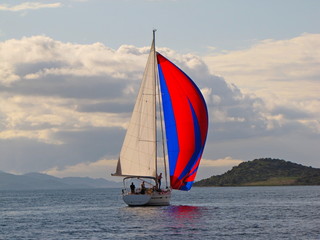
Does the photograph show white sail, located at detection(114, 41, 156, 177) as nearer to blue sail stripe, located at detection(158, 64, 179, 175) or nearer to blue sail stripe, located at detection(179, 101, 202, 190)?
blue sail stripe, located at detection(158, 64, 179, 175)

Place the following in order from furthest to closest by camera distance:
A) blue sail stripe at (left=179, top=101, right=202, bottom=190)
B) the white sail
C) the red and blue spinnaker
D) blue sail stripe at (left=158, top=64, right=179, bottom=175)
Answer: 1. blue sail stripe at (left=158, top=64, right=179, bottom=175)
2. the white sail
3. blue sail stripe at (left=179, top=101, right=202, bottom=190)
4. the red and blue spinnaker

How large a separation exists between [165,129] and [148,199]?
869 centimetres

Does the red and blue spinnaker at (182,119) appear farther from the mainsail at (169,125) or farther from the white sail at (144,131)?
the white sail at (144,131)

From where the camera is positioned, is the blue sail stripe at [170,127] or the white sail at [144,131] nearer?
the white sail at [144,131]

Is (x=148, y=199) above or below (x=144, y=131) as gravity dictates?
below

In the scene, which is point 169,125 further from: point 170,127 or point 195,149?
point 195,149

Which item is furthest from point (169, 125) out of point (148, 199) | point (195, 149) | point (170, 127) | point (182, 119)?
point (148, 199)

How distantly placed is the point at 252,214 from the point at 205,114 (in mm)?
13238

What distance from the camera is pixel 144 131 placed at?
259ft

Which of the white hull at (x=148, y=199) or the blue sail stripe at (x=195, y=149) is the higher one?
the blue sail stripe at (x=195, y=149)

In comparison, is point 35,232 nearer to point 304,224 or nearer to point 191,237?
point 191,237

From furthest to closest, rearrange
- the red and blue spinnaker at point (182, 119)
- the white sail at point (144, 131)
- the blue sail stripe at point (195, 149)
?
the white sail at point (144, 131) < the blue sail stripe at point (195, 149) < the red and blue spinnaker at point (182, 119)

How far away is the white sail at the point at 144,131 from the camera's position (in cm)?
7881

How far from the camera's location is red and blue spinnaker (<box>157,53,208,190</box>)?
78375mm
